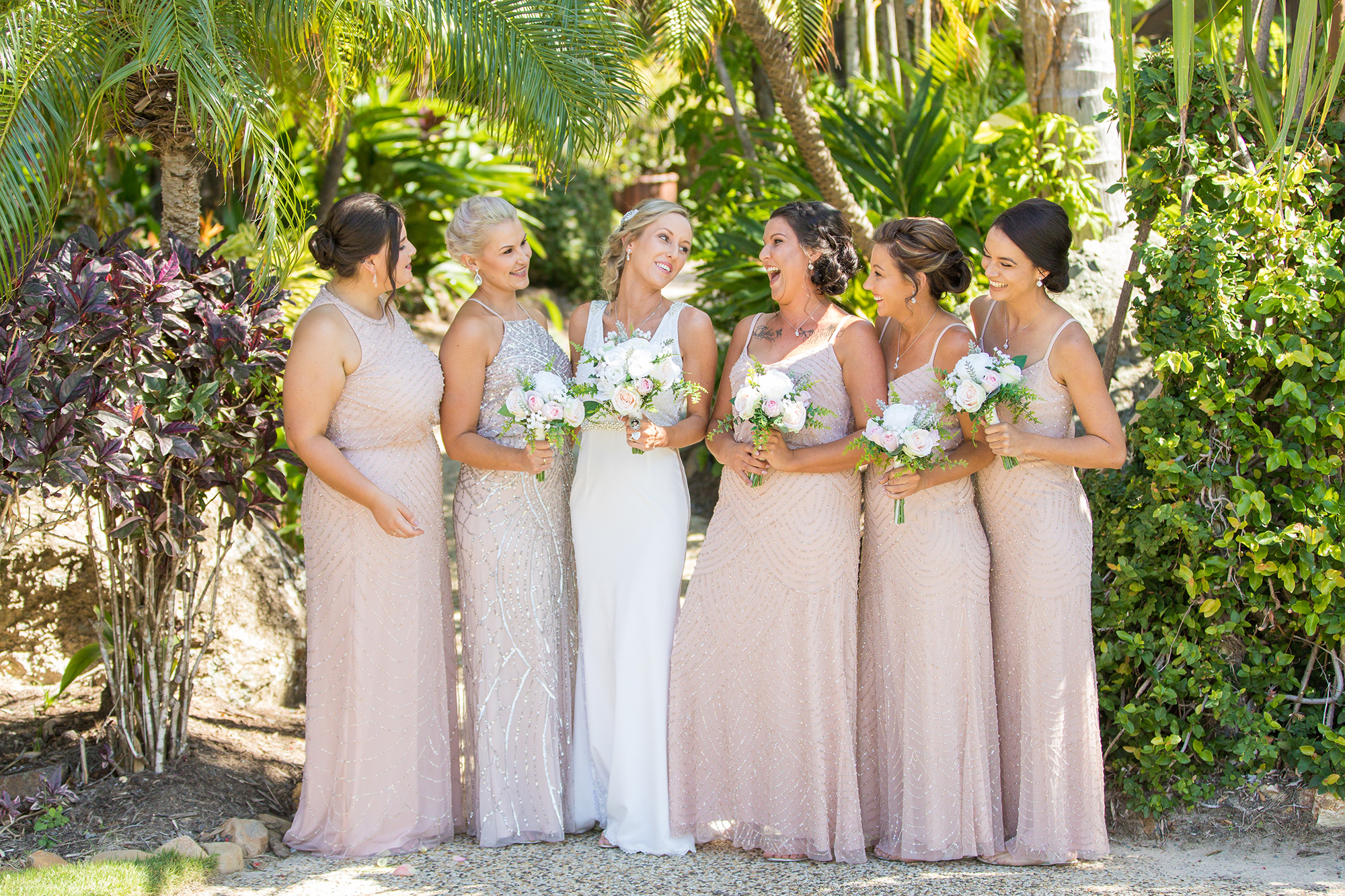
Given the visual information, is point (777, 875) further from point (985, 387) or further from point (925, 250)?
point (925, 250)

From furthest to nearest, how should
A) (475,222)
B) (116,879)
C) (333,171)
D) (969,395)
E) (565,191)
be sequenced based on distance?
(333,171) < (565,191) < (475,222) < (116,879) < (969,395)

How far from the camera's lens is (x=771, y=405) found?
3.63 m

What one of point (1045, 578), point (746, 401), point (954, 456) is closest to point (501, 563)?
point (746, 401)

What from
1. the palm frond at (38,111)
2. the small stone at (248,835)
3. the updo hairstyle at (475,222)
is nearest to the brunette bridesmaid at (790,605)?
the updo hairstyle at (475,222)

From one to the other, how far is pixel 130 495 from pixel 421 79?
6.91 feet

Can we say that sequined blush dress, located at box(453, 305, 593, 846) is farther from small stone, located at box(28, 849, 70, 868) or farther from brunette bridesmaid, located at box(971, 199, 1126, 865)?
brunette bridesmaid, located at box(971, 199, 1126, 865)

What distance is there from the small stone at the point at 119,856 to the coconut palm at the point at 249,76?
1.88 meters

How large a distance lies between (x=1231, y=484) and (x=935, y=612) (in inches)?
44.2

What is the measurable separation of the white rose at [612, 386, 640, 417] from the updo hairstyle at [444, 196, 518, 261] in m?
0.83

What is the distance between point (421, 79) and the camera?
4863mm

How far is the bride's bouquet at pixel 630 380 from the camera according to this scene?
3.65 meters

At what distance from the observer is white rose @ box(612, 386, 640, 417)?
143 inches

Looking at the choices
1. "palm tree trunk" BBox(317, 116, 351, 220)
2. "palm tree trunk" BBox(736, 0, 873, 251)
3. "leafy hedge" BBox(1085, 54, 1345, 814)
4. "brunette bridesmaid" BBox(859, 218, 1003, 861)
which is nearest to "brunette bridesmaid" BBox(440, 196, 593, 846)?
"brunette bridesmaid" BBox(859, 218, 1003, 861)

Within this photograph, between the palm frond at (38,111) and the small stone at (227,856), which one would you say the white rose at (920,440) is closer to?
the small stone at (227,856)
